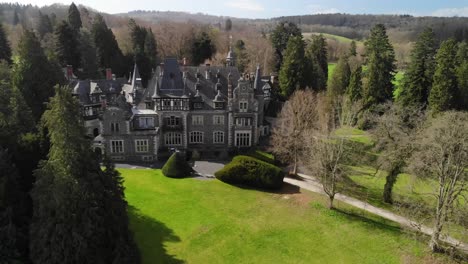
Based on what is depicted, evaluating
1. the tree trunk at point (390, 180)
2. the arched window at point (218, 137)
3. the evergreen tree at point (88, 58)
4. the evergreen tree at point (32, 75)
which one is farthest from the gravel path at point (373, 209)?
the evergreen tree at point (88, 58)

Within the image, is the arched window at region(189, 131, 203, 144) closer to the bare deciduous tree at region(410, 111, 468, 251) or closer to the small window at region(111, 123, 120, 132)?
the small window at region(111, 123, 120, 132)

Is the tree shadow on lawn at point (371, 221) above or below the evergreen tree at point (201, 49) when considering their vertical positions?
below

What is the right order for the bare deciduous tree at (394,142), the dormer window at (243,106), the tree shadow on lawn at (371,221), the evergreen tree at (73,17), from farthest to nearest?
1. the evergreen tree at (73,17)
2. the dormer window at (243,106)
3. the bare deciduous tree at (394,142)
4. the tree shadow on lawn at (371,221)

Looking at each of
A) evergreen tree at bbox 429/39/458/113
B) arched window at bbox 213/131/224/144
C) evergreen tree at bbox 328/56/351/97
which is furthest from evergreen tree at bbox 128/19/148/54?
evergreen tree at bbox 429/39/458/113

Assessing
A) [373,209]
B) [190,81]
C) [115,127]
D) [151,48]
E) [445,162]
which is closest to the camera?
[445,162]

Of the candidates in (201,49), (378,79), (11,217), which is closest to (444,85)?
(378,79)

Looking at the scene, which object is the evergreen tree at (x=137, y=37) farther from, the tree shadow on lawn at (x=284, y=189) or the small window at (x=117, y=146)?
the tree shadow on lawn at (x=284, y=189)

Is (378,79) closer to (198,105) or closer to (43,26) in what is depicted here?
(198,105)
